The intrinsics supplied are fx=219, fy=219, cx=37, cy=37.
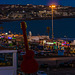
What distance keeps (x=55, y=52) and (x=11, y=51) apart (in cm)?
3046

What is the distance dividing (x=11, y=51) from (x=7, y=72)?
1.04 meters

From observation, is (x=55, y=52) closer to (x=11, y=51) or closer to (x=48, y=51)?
(x=48, y=51)

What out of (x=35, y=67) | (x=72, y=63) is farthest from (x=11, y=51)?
(x=72, y=63)

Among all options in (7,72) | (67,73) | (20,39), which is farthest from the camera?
(20,39)

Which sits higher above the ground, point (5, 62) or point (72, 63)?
point (5, 62)

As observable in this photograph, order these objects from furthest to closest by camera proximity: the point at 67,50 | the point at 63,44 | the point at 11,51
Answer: the point at 63,44 → the point at 67,50 → the point at 11,51

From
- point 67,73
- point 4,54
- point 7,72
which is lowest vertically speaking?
point 67,73

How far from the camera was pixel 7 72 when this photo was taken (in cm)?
877

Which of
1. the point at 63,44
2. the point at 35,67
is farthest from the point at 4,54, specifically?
the point at 63,44

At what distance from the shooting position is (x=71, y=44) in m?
42.1

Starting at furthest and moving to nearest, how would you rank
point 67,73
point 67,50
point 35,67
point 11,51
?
1. point 67,50
2. point 67,73
3. point 11,51
4. point 35,67

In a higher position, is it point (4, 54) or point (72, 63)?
point (4, 54)

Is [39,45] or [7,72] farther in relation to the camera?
[39,45]

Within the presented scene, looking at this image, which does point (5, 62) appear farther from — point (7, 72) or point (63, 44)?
point (63, 44)
